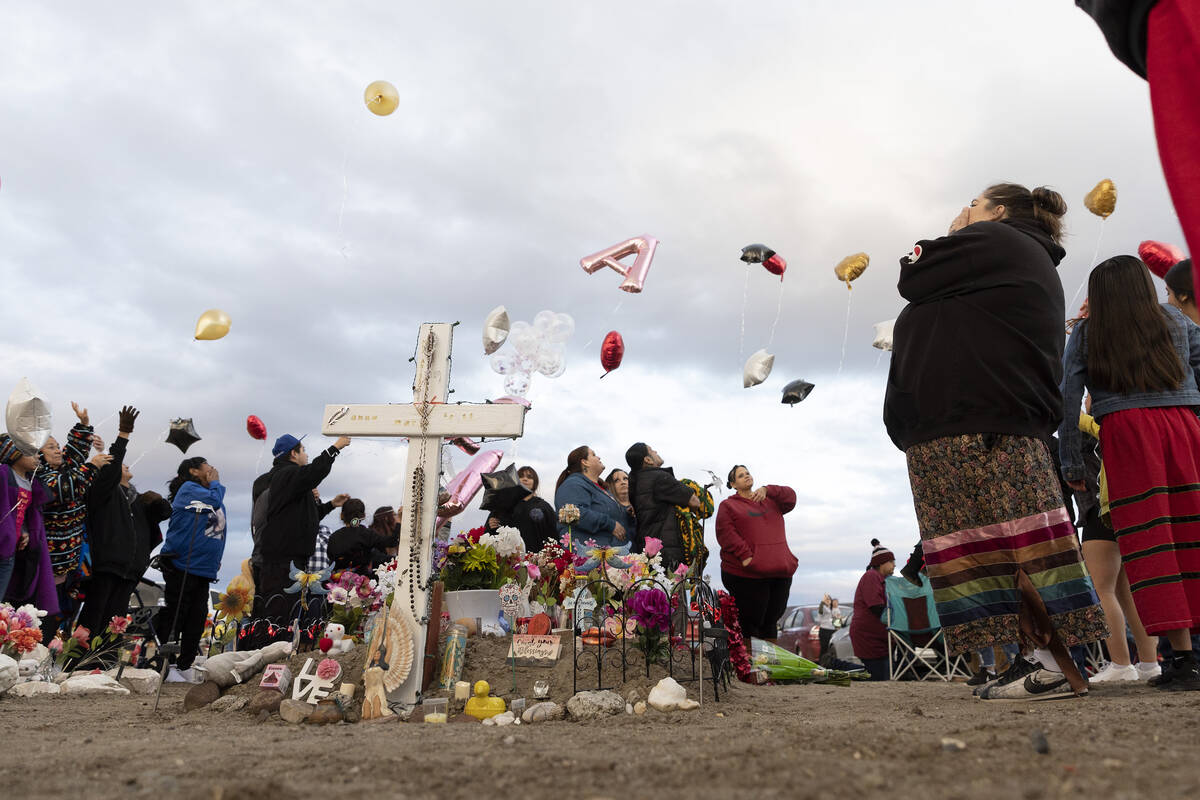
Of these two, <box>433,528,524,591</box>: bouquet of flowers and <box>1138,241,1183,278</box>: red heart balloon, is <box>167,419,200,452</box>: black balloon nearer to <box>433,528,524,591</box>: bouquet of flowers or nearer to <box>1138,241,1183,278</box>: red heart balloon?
<box>433,528,524,591</box>: bouquet of flowers

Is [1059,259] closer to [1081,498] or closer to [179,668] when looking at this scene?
[1081,498]

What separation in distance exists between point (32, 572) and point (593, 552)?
4209 millimetres

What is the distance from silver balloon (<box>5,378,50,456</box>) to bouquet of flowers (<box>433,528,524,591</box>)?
311 centimetres

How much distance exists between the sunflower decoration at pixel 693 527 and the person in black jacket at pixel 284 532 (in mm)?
2959

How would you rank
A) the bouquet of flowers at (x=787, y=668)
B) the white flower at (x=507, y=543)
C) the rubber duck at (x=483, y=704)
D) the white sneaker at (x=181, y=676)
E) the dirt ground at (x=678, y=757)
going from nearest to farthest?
1. the dirt ground at (x=678, y=757)
2. the rubber duck at (x=483, y=704)
3. the white flower at (x=507, y=543)
4. the white sneaker at (x=181, y=676)
5. the bouquet of flowers at (x=787, y=668)

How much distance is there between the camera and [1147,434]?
3572mm

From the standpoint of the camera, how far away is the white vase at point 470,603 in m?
4.87

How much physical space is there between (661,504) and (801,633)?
799 centimetres

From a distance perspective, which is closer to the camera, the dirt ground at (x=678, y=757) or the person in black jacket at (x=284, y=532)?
the dirt ground at (x=678, y=757)

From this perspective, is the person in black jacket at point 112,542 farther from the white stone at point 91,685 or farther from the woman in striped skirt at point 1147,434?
the woman in striped skirt at point 1147,434

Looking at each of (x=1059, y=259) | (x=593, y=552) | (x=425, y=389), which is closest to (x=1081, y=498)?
(x=1059, y=259)

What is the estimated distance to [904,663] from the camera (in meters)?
8.05

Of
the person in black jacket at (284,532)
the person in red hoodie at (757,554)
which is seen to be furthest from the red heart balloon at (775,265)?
the person in black jacket at (284,532)

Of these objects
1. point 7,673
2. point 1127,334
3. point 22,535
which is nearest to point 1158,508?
point 1127,334
